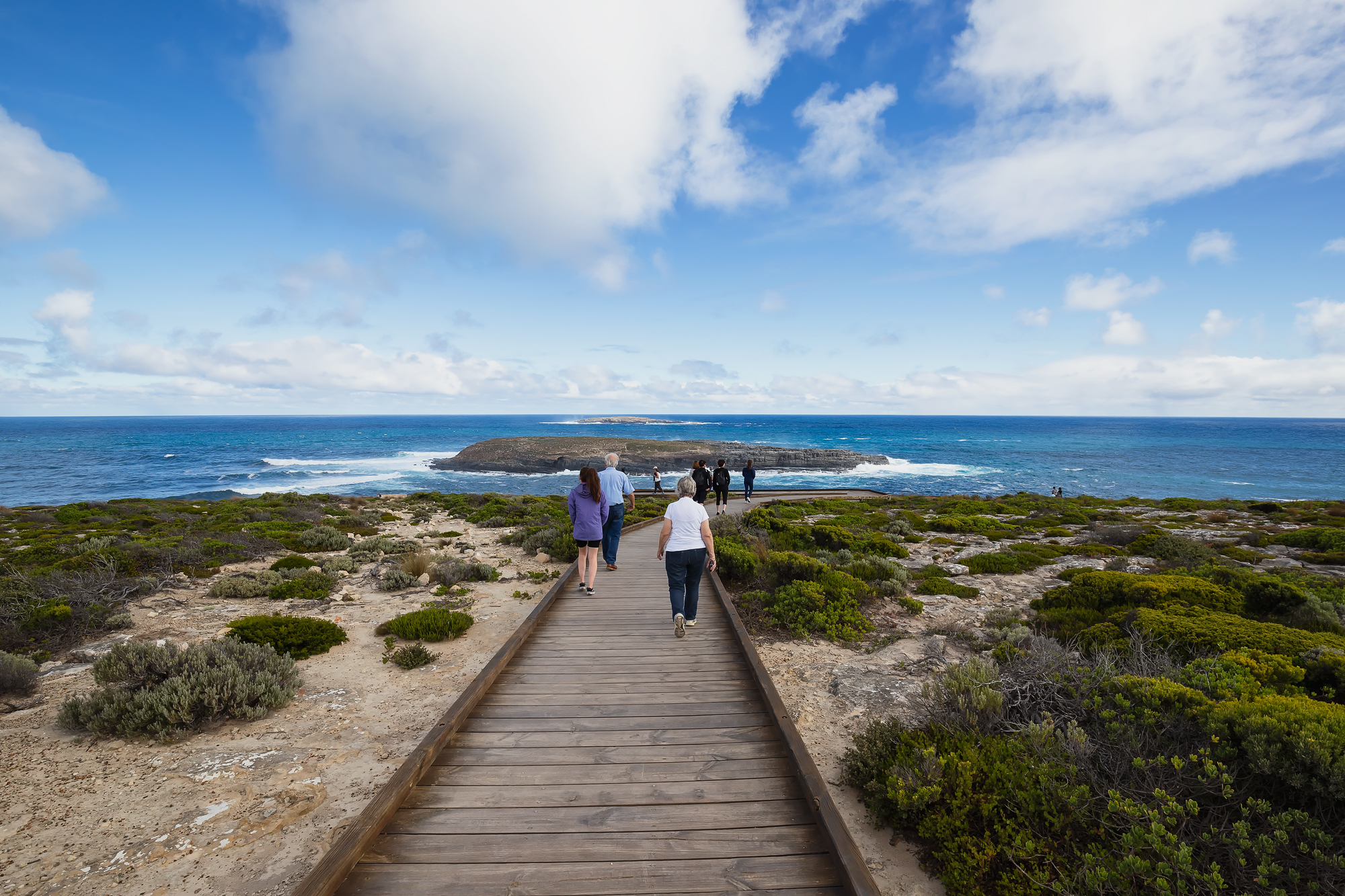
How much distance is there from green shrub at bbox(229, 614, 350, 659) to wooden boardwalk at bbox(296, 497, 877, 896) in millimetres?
3936

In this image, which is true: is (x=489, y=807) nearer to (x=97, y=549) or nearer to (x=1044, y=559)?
(x=97, y=549)

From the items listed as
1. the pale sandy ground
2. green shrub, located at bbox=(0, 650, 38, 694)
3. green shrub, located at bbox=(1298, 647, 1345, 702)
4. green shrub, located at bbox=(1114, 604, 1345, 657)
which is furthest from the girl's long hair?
green shrub, located at bbox=(1298, 647, 1345, 702)

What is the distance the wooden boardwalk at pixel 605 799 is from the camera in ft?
9.61

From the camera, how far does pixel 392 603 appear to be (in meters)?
10.0

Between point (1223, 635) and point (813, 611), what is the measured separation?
492 cm

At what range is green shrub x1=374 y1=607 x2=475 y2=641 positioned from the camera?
325 inches

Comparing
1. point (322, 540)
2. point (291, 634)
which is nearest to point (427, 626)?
point (291, 634)

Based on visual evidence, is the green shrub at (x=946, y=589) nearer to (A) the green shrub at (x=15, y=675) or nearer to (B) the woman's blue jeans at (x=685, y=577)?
(B) the woman's blue jeans at (x=685, y=577)

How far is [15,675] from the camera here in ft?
20.1

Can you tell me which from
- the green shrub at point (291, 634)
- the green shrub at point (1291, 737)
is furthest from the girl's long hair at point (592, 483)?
the green shrub at point (1291, 737)

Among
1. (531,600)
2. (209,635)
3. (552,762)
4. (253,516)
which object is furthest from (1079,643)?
(253,516)

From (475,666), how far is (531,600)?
3.08m

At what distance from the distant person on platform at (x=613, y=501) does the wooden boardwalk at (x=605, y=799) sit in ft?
12.5

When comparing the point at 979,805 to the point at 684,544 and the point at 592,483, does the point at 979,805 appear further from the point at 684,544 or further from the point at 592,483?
the point at 592,483
